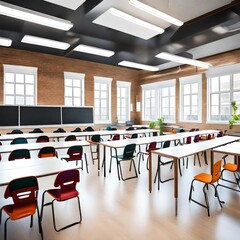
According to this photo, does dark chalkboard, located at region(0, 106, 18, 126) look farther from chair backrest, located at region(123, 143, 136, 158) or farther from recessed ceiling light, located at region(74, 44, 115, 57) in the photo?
chair backrest, located at region(123, 143, 136, 158)

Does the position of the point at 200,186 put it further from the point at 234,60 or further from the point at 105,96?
the point at 105,96

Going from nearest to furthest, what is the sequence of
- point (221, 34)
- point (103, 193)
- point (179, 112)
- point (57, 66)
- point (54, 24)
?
1. point (103, 193)
2. point (54, 24)
3. point (221, 34)
4. point (57, 66)
5. point (179, 112)

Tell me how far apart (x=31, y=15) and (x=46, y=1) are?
588mm

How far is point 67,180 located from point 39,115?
6.72m

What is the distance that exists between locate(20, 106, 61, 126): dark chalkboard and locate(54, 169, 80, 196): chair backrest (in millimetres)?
6453

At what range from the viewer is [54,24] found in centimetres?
472

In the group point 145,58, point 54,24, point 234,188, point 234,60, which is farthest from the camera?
point 145,58

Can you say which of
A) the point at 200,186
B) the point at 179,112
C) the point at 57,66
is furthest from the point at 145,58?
the point at 200,186

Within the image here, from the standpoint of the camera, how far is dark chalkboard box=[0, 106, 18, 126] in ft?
24.8

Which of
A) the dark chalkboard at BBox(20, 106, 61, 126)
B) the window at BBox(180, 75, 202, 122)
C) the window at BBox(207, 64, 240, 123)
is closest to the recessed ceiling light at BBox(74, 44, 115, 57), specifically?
the dark chalkboard at BBox(20, 106, 61, 126)

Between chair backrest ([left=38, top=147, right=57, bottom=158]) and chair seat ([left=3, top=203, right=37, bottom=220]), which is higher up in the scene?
chair backrest ([left=38, top=147, right=57, bottom=158])

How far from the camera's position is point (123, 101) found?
38.5 feet

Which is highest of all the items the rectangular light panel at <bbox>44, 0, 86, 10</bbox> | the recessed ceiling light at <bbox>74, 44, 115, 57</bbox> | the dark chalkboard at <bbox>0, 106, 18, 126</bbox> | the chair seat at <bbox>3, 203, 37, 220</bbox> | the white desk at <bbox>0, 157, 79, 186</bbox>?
the rectangular light panel at <bbox>44, 0, 86, 10</bbox>

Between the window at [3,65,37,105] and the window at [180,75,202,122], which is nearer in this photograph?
the window at [3,65,37,105]
